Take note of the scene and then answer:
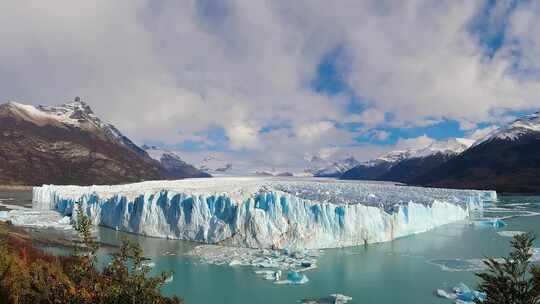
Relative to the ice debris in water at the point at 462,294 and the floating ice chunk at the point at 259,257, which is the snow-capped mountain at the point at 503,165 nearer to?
the floating ice chunk at the point at 259,257

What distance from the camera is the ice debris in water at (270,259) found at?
1891 cm

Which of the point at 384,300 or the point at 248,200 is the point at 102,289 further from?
the point at 248,200

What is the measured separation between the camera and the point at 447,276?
1944 centimetres

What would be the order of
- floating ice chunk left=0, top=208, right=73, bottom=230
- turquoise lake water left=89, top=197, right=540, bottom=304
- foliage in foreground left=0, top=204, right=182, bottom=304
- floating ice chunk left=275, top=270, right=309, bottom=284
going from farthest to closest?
floating ice chunk left=0, top=208, right=73, bottom=230
floating ice chunk left=275, top=270, right=309, bottom=284
turquoise lake water left=89, top=197, right=540, bottom=304
foliage in foreground left=0, top=204, right=182, bottom=304

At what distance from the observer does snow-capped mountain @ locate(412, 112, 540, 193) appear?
9341cm

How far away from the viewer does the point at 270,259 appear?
21906mm

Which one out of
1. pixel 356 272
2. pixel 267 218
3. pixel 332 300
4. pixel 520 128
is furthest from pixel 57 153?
pixel 520 128

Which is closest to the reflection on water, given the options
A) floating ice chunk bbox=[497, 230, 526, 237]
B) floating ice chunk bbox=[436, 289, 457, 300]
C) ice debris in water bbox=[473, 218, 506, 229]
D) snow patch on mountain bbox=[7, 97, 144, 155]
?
floating ice chunk bbox=[436, 289, 457, 300]

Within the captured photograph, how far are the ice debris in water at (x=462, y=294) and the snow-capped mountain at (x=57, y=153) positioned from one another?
102 m

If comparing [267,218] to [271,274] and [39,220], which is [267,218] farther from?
[39,220]

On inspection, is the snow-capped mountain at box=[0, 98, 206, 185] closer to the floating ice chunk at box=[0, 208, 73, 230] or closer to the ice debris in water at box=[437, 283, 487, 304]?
the floating ice chunk at box=[0, 208, 73, 230]

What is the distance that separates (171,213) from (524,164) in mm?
103038

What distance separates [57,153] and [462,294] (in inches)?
4876

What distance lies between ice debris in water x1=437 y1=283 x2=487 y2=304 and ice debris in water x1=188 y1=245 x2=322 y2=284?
5427 mm
